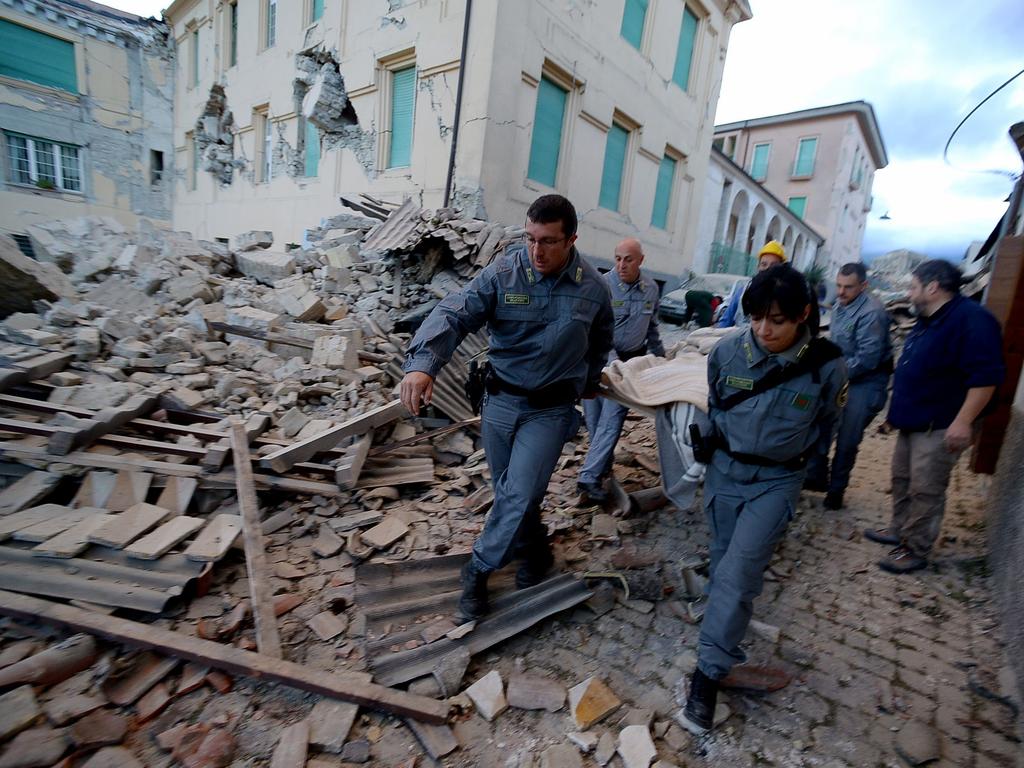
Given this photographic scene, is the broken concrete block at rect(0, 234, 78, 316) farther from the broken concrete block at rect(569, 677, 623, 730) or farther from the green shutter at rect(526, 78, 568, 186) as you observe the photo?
the green shutter at rect(526, 78, 568, 186)

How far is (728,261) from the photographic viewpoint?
19.4m

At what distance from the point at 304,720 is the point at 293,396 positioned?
2.94 m

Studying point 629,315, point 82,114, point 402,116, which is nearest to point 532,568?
point 629,315

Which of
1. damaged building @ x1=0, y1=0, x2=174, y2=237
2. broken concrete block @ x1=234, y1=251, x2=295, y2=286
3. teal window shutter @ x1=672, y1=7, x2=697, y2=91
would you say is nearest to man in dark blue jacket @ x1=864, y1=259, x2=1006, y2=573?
broken concrete block @ x1=234, y1=251, x2=295, y2=286

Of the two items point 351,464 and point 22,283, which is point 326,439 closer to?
point 351,464

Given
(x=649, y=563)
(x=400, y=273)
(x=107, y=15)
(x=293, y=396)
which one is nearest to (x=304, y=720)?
(x=649, y=563)

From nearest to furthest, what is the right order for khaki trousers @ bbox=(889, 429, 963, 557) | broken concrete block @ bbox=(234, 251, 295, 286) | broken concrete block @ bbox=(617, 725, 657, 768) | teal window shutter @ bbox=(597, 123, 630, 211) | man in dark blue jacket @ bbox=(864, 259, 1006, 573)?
broken concrete block @ bbox=(617, 725, 657, 768), man in dark blue jacket @ bbox=(864, 259, 1006, 573), khaki trousers @ bbox=(889, 429, 963, 557), broken concrete block @ bbox=(234, 251, 295, 286), teal window shutter @ bbox=(597, 123, 630, 211)

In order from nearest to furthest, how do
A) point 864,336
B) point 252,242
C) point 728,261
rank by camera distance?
point 864,336
point 252,242
point 728,261

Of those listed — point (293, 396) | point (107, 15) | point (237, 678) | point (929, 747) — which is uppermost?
point (107, 15)

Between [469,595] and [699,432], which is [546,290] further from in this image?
[469,595]

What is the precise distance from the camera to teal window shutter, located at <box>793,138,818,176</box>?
91.2 ft

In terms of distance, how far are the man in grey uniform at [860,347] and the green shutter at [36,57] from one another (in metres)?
24.8

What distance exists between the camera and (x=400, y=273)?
687 centimetres

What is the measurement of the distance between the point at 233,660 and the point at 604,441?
267 centimetres
